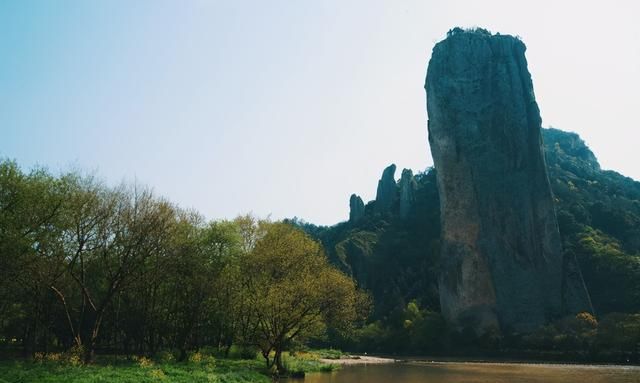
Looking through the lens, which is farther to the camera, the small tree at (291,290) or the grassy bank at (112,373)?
the small tree at (291,290)

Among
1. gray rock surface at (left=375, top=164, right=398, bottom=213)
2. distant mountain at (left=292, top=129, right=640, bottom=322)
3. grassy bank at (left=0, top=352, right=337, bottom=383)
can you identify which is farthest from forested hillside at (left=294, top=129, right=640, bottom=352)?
grassy bank at (left=0, top=352, right=337, bottom=383)

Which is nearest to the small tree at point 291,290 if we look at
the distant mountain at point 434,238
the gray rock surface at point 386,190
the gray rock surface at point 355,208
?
the distant mountain at point 434,238

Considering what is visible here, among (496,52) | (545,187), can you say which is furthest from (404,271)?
(496,52)

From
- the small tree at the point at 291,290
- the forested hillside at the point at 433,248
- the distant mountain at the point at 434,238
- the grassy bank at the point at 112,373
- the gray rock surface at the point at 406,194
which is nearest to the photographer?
the grassy bank at the point at 112,373

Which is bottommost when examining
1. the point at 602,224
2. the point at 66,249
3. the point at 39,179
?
the point at 66,249

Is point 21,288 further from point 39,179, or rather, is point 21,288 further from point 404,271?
point 404,271

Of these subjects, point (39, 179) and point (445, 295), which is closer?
point (39, 179)

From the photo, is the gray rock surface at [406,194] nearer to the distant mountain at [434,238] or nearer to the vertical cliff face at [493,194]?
the distant mountain at [434,238]

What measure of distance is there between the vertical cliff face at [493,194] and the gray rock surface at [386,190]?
65383mm

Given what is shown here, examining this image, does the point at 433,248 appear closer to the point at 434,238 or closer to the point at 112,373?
the point at 434,238

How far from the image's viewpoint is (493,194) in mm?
103750

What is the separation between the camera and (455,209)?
350 ft

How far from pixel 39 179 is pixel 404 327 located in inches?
3159

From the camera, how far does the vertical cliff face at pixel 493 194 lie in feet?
317
